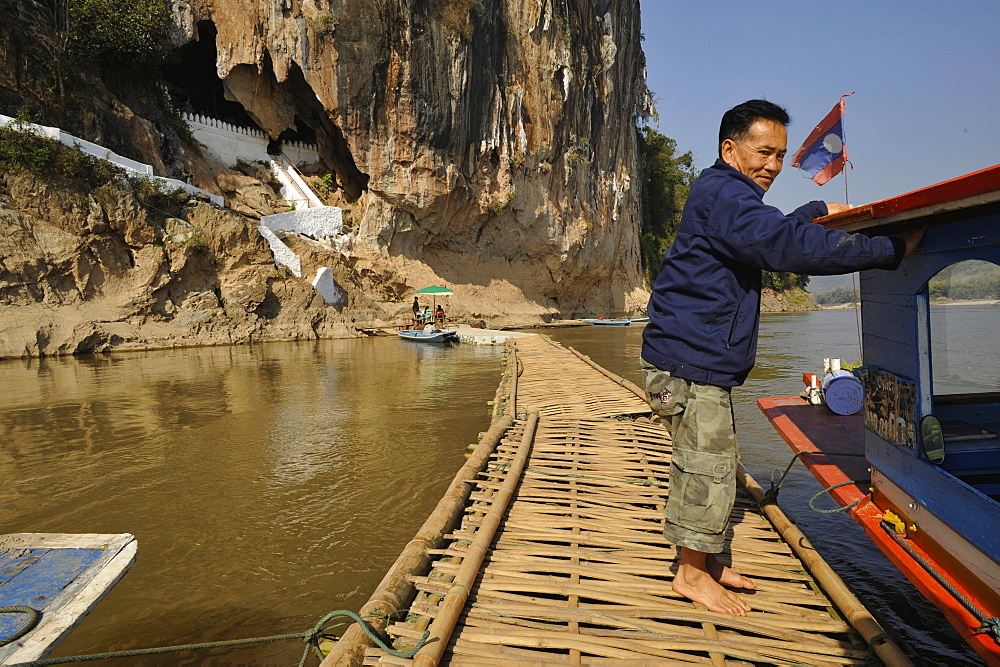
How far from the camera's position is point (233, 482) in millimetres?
5629

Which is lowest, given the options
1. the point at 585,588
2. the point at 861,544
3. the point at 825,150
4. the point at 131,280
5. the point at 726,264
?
the point at 861,544

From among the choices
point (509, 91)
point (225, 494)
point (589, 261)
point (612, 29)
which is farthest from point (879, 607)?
point (612, 29)

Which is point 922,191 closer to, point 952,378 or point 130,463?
point 952,378

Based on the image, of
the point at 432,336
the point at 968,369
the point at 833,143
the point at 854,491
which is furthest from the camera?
the point at 432,336

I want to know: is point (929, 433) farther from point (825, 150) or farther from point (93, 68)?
point (93, 68)

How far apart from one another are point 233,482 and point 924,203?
6.05 metres

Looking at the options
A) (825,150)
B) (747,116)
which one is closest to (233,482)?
(747,116)

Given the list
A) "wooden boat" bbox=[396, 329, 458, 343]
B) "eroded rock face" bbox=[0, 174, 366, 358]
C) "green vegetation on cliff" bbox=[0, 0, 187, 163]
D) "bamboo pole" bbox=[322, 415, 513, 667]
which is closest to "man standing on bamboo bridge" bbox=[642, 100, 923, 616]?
"bamboo pole" bbox=[322, 415, 513, 667]

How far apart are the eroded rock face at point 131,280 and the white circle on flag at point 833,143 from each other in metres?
19.6

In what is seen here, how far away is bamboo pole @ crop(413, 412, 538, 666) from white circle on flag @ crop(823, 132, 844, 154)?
12.9ft

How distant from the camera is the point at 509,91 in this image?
2692cm

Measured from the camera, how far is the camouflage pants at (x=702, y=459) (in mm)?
2332

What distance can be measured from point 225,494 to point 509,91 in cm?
2580

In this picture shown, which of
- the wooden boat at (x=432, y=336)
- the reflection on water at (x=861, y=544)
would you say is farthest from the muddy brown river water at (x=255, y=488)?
the wooden boat at (x=432, y=336)
